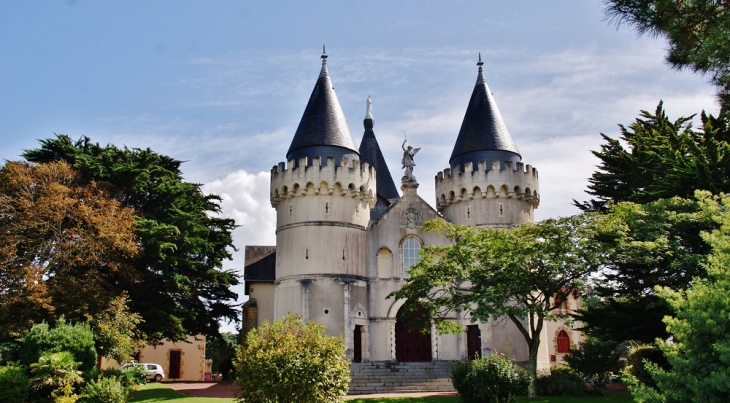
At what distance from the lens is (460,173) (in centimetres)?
3359

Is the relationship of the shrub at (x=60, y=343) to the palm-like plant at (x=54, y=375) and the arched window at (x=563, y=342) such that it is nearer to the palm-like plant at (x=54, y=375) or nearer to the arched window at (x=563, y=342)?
the palm-like plant at (x=54, y=375)

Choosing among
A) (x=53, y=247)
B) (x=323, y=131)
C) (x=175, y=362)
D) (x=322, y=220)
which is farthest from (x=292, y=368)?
(x=175, y=362)

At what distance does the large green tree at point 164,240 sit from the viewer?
28547mm

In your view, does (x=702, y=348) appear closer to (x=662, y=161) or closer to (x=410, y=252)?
(x=662, y=161)

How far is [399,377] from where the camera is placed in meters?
29.0

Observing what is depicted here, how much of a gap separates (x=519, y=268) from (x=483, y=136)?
13.0 meters

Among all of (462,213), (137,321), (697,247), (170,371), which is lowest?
(170,371)

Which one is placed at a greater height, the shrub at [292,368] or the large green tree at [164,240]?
the large green tree at [164,240]

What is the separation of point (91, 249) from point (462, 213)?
56.5ft

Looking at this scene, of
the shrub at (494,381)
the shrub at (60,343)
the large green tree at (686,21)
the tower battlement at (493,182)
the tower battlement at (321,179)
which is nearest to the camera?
the large green tree at (686,21)

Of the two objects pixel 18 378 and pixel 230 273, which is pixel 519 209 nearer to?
pixel 230 273

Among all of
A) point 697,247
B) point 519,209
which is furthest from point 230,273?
point 697,247

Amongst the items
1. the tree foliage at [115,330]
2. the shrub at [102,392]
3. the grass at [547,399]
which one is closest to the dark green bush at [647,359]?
the grass at [547,399]

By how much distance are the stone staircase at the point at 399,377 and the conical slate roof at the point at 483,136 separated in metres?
10.3
